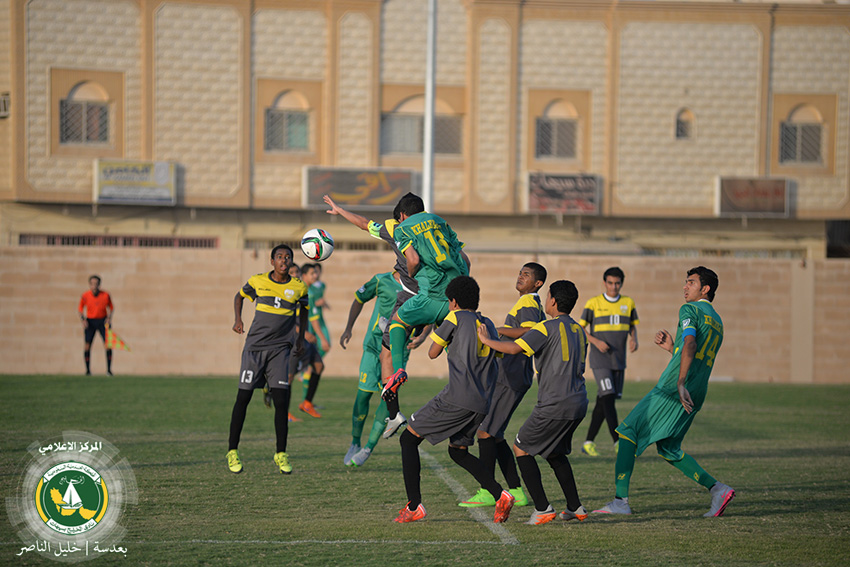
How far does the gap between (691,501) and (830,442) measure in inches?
219

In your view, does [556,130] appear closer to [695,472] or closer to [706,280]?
[706,280]

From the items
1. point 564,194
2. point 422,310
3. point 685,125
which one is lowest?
point 422,310

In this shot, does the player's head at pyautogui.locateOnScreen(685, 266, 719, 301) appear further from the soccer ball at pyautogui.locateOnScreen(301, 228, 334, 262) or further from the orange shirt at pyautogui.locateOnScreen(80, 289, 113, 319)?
the orange shirt at pyautogui.locateOnScreen(80, 289, 113, 319)

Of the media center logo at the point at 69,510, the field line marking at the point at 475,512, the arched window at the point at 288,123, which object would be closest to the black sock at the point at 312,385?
the field line marking at the point at 475,512

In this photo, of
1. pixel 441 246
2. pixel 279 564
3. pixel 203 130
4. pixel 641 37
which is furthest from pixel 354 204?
pixel 279 564

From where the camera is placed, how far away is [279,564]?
5.92 meters

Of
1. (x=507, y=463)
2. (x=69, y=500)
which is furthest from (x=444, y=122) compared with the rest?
(x=69, y=500)

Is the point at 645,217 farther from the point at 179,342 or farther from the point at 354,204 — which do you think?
the point at 179,342

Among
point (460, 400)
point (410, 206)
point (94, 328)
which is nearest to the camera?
point (460, 400)

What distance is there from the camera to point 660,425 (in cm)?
793

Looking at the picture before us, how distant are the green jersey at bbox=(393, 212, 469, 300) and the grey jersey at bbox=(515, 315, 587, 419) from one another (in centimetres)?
169

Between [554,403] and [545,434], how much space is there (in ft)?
0.80

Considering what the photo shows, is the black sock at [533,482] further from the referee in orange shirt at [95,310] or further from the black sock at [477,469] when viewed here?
the referee in orange shirt at [95,310]

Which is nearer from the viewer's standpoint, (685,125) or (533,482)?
(533,482)
